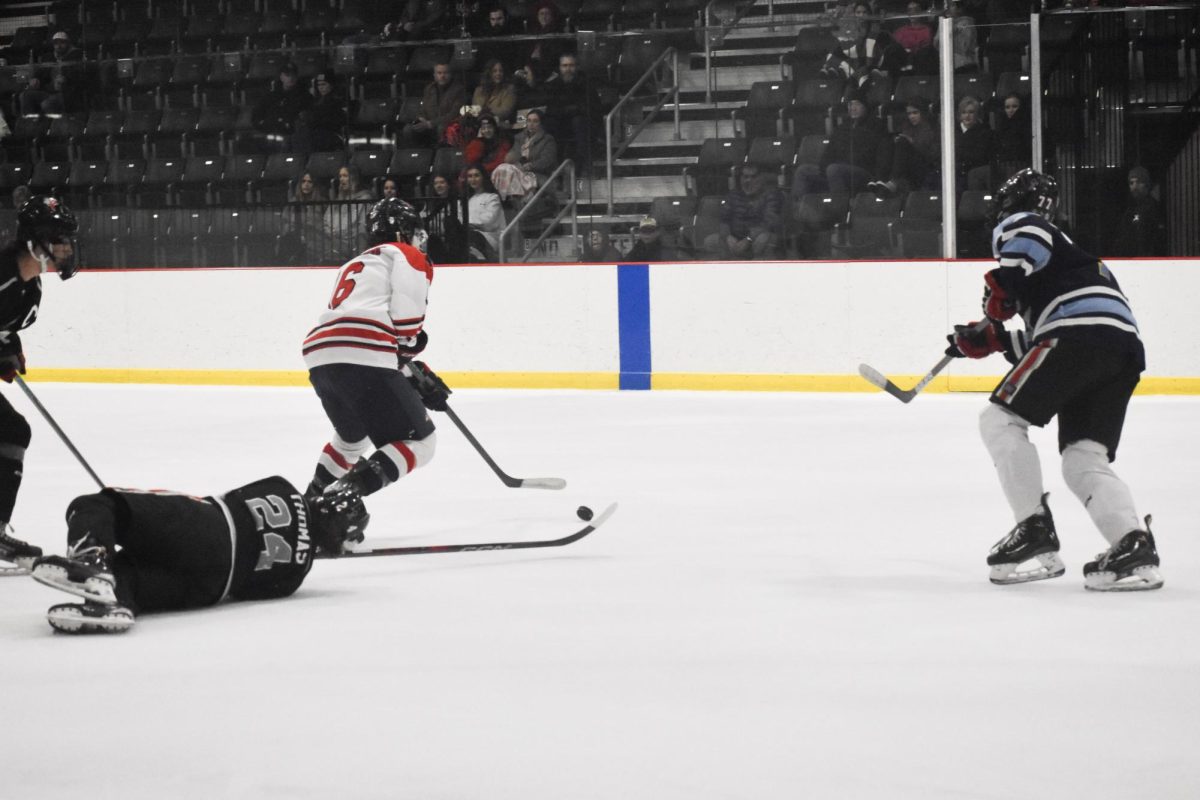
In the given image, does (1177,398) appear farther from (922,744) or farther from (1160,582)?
(922,744)

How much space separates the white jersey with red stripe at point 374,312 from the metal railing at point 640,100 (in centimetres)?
600

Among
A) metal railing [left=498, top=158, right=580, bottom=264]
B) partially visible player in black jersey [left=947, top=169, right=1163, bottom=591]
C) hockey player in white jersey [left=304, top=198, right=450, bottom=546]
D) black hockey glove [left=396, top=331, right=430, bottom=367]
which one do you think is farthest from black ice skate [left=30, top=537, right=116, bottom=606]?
metal railing [left=498, top=158, right=580, bottom=264]

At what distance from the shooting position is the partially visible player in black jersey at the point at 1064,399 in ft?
12.8

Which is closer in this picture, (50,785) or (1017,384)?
(50,785)

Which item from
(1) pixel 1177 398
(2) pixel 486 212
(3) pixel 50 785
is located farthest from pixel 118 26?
(3) pixel 50 785

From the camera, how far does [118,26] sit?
14.8 meters

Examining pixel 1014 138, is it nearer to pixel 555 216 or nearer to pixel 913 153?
pixel 913 153

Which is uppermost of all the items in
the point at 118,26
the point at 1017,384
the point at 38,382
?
the point at 118,26

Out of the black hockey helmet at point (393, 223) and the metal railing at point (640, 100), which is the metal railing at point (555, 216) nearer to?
the metal railing at point (640, 100)

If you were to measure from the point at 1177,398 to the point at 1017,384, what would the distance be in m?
5.36

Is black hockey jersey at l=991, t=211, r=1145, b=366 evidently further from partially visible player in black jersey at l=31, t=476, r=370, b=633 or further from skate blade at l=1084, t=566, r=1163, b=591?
partially visible player in black jersey at l=31, t=476, r=370, b=633

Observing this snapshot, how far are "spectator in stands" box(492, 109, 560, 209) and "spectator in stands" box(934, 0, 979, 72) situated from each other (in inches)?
103

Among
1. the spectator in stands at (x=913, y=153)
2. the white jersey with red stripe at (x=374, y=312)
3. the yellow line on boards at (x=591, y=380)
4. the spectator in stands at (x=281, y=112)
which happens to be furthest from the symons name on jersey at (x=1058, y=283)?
the spectator in stands at (x=281, y=112)

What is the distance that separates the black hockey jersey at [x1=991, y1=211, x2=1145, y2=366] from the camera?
→ 399 cm
